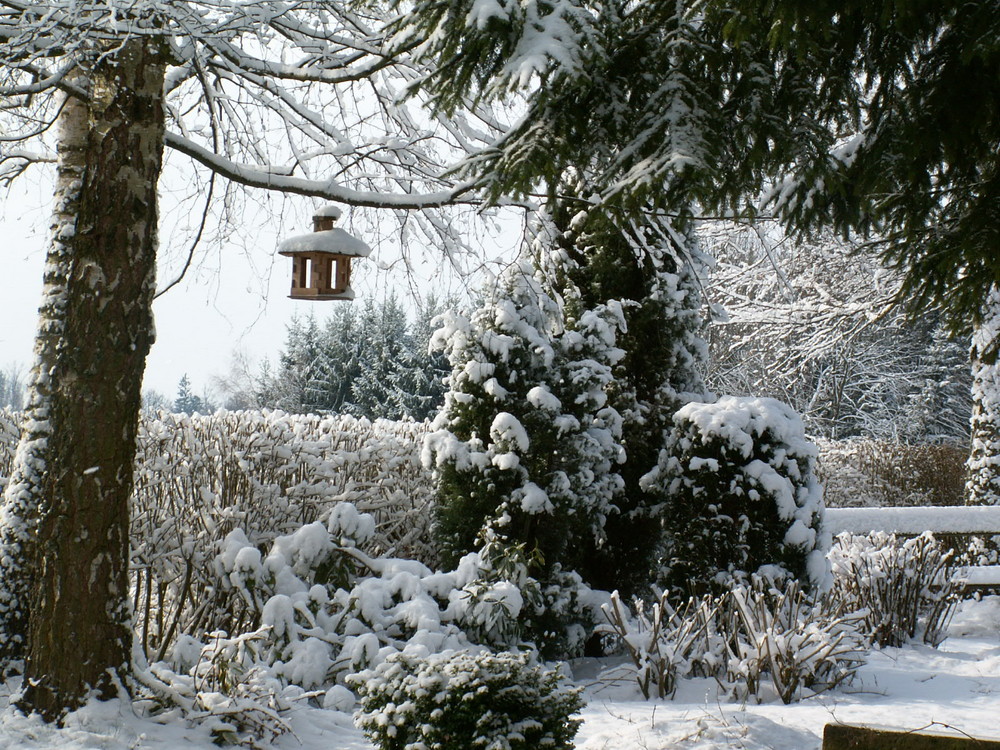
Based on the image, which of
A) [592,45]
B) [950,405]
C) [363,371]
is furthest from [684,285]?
[363,371]

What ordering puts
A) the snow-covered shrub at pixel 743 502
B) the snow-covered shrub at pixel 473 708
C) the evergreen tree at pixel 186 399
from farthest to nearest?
1. the evergreen tree at pixel 186 399
2. the snow-covered shrub at pixel 743 502
3. the snow-covered shrub at pixel 473 708

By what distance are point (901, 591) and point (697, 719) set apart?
2.73m

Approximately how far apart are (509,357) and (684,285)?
1.86 meters

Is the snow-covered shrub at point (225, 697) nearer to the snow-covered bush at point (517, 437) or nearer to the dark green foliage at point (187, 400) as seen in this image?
the snow-covered bush at point (517, 437)

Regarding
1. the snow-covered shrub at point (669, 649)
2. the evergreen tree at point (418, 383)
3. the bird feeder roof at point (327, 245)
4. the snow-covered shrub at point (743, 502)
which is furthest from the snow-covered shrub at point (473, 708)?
the evergreen tree at point (418, 383)

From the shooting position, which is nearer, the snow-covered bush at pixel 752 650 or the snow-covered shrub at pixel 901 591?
the snow-covered bush at pixel 752 650

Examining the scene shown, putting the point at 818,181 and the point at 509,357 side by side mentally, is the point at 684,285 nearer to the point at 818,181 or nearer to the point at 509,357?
the point at 509,357

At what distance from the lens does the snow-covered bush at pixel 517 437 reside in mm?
5555

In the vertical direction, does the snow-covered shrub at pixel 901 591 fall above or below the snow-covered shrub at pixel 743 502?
below

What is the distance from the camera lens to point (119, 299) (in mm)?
3707

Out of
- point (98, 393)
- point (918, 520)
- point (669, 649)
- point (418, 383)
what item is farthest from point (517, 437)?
point (418, 383)

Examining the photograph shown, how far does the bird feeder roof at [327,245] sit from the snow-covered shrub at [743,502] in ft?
8.55

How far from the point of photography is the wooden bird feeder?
13.4 feet

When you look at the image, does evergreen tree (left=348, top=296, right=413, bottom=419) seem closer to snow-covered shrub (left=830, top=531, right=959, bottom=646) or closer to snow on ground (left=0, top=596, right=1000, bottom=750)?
snow-covered shrub (left=830, top=531, right=959, bottom=646)
